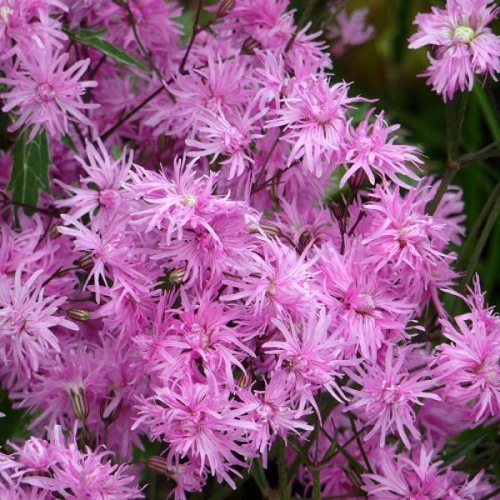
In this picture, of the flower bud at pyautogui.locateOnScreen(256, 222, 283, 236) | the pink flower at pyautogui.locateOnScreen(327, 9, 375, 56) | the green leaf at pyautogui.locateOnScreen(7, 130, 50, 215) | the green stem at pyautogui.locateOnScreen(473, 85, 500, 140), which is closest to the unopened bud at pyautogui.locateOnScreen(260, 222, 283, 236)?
the flower bud at pyautogui.locateOnScreen(256, 222, 283, 236)

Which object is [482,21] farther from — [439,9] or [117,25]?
[117,25]

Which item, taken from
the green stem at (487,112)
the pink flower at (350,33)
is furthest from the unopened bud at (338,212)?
the green stem at (487,112)

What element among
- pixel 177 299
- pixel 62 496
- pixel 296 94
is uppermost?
pixel 296 94

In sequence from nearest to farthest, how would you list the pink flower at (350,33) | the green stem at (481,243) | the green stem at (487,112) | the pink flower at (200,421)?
the pink flower at (200,421)
the green stem at (481,243)
the pink flower at (350,33)
the green stem at (487,112)

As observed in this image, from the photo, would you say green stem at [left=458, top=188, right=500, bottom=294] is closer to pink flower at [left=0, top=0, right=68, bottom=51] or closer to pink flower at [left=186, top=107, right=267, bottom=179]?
pink flower at [left=186, top=107, right=267, bottom=179]

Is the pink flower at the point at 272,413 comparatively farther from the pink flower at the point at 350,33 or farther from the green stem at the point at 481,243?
the pink flower at the point at 350,33

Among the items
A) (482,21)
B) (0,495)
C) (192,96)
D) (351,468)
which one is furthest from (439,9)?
(0,495)
